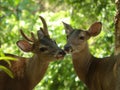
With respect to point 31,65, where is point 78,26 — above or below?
below

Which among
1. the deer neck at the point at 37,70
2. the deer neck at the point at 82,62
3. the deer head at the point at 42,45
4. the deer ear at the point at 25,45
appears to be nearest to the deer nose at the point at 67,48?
the deer head at the point at 42,45

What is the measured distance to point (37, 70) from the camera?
7938mm

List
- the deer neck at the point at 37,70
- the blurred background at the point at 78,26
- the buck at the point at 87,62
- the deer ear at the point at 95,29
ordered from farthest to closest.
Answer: the blurred background at the point at 78,26
the deer ear at the point at 95,29
the deer neck at the point at 37,70
the buck at the point at 87,62

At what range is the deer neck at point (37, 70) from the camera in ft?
25.9

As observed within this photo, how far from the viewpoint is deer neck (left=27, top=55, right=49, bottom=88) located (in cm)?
789

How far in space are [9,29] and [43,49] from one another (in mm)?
4331

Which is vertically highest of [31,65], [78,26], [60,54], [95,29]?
[95,29]

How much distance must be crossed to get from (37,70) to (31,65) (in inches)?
A: 5.7

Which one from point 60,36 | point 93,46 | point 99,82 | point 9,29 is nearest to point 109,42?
point 93,46

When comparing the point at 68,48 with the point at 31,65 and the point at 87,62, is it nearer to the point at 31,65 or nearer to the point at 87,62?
the point at 87,62

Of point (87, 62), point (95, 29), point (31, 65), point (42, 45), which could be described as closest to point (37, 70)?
point (31, 65)

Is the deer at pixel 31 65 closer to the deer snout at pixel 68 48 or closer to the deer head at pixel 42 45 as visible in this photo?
the deer head at pixel 42 45

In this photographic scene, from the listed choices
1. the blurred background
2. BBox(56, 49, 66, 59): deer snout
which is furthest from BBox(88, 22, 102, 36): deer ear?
the blurred background

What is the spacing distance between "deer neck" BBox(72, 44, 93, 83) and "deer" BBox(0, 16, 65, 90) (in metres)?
0.40
